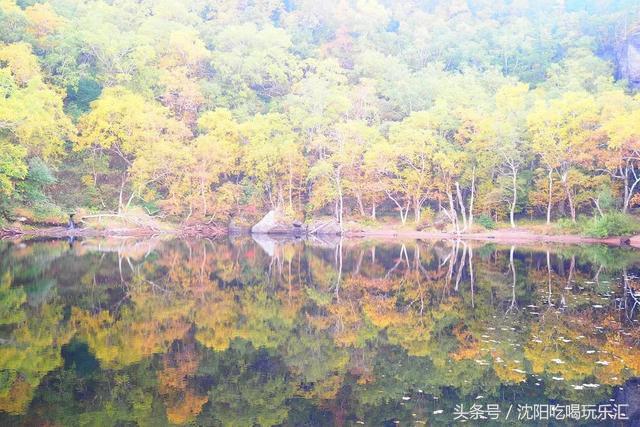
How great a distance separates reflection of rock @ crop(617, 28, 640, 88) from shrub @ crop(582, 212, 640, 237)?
86.8 ft

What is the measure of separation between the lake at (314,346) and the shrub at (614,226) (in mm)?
18093

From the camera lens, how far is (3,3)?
55.8m

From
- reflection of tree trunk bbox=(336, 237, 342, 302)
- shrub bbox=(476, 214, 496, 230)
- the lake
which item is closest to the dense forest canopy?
shrub bbox=(476, 214, 496, 230)

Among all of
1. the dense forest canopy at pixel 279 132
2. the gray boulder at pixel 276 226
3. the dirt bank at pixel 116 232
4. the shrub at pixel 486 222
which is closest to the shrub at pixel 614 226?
the dense forest canopy at pixel 279 132

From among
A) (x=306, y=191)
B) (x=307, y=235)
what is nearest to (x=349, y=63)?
(x=306, y=191)

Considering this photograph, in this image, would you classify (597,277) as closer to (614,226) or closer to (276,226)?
(614,226)

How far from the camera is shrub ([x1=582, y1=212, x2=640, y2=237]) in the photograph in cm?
4097

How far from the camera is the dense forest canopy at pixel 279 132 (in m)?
45.6

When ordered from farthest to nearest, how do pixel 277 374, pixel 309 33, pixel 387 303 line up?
pixel 309 33
pixel 387 303
pixel 277 374

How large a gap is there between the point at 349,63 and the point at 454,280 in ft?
236

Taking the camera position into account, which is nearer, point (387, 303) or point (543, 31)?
point (387, 303)

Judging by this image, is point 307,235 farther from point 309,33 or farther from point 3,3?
point 309,33

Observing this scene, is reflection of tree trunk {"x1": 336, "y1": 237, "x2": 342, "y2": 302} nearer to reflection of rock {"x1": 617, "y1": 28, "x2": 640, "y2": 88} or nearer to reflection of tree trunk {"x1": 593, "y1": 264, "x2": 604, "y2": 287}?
reflection of tree trunk {"x1": 593, "y1": 264, "x2": 604, "y2": 287}

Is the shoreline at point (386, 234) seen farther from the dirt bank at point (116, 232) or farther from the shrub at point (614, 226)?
the shrub at point (614, 226)
